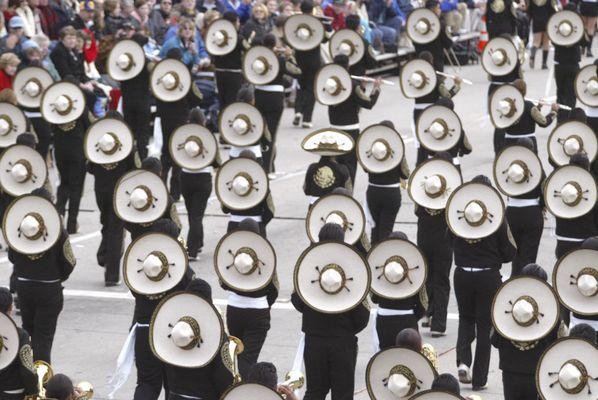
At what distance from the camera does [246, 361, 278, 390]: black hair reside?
392 inches

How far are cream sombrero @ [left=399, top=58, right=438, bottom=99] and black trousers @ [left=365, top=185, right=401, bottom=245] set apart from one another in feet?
13.8

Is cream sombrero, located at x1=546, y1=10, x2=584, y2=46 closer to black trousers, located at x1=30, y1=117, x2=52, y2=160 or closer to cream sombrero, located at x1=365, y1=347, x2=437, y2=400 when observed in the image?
black trousers, located at x1=30, y1=117, x2=52, y2=160

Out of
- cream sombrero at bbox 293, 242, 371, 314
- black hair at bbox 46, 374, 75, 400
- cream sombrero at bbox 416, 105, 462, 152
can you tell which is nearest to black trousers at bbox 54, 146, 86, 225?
cream sombrero at bbox 416, 105, 462, 152

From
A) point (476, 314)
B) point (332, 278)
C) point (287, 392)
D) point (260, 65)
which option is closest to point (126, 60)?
point (260, 65)

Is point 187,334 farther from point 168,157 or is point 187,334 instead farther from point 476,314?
point 168,157

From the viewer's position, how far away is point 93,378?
1434 cm

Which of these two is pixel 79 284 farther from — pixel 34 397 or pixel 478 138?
pixel 478 138

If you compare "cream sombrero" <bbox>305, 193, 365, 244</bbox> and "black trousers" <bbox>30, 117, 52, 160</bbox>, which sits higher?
"cream sombrero" <bbox>305, 193, 365, 244</bbox>

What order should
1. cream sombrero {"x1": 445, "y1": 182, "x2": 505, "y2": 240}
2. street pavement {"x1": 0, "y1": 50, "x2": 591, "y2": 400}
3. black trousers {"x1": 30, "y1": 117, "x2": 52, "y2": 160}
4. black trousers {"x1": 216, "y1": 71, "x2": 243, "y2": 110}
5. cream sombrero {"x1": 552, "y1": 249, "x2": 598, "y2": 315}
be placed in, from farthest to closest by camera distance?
black trousers {"x1": 216, "y1": 71, "x2": 243, "y2": 110}
black trousers {"x1": 30, "y1": 117, "x2": 52, "y2": 160}
street pavement {"x1": 0, "y1": 50, "x2": 591, "y2": 400}
cream sombrero {"x1": 445, "y1": 182, "x2": 505, "y2": 240}
cream sombrero {"x1": 552, "y1": 249, "x2": 598, "y2": 315}

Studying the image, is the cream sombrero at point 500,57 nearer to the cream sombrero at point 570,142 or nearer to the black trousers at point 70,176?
the cream sombrero at point 570,142

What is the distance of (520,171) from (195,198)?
462 centimetres

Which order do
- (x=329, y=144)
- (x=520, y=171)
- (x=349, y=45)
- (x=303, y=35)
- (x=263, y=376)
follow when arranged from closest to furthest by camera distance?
(x=263, y=376)
(x=520, y=171)
(x=329, y=144)
(x=349, y=45)
(x=303, y=35)

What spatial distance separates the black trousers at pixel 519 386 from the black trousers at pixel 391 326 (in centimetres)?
127

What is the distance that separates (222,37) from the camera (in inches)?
902
